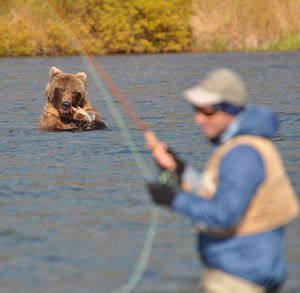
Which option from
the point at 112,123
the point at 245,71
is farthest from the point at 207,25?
the point at 112,123

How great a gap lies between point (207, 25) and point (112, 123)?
3956cm

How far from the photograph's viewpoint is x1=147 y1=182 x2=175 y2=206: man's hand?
5414 mm

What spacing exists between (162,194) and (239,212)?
1.54 feet

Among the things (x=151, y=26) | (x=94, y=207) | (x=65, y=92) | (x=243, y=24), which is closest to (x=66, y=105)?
(x=65, y=92)

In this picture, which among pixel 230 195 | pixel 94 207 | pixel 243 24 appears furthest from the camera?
pixel 243 24

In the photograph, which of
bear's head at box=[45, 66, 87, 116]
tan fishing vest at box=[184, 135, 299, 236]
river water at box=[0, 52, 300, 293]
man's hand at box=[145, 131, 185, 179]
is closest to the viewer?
tan fishing vest at box=[184, 135, 299, 236]

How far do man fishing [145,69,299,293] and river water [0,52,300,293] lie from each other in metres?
1.53

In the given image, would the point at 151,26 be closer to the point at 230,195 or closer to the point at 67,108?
the point at 67,108

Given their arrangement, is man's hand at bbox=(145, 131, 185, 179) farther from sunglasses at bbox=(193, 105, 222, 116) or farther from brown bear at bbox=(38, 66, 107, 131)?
brown bear at bbox=(38, 66, 107, 131)

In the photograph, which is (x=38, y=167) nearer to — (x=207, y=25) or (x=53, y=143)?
(x=53, y=143)

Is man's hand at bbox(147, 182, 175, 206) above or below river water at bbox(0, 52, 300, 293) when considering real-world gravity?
above

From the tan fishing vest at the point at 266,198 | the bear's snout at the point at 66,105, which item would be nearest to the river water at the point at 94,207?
the bear's snout at the point at 66,105

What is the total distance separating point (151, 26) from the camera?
6034 centimetres

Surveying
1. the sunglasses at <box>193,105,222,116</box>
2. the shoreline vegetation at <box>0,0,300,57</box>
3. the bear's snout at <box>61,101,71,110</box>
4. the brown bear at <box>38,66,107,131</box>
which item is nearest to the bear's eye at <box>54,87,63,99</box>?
the brown bear at <box>38,66,107,131</box>
